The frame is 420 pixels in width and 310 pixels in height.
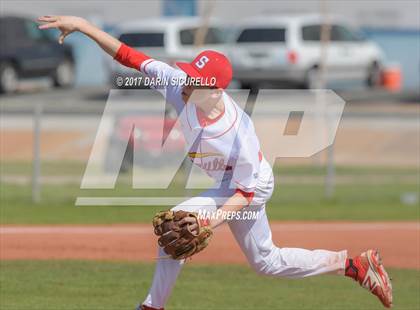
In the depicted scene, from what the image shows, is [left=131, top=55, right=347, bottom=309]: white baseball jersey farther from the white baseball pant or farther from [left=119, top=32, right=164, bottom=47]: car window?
[left=119, top=32, right=164, bottom=47]: car window

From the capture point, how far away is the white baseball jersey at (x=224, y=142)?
7695 millimetres

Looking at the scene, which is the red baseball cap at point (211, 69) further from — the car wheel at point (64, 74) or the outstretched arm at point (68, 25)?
the car wheel at point (64, 74)

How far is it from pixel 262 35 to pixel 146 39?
3.58 metres

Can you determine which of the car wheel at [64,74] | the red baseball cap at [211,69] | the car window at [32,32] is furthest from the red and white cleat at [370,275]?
the car wheel at [64,74]

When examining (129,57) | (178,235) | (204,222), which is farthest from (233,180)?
(129,57)

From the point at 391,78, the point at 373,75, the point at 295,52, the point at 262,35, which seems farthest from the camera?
the point at 391,78

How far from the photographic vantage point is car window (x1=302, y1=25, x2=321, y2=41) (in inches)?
1252

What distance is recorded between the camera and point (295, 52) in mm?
30578

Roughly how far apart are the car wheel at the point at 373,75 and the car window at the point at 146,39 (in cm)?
676

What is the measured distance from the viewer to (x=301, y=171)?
68.4ft

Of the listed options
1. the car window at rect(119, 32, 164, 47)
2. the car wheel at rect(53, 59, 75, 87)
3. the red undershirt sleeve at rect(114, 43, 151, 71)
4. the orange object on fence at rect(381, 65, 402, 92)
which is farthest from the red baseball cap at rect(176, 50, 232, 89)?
the orange object on fence at rect(381, 65, 402, 92)

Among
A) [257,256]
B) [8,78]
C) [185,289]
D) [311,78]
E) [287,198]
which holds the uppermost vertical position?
[311,78]

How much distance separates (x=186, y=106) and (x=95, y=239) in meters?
6.44

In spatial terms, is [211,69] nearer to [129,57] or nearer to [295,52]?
[129,57]
